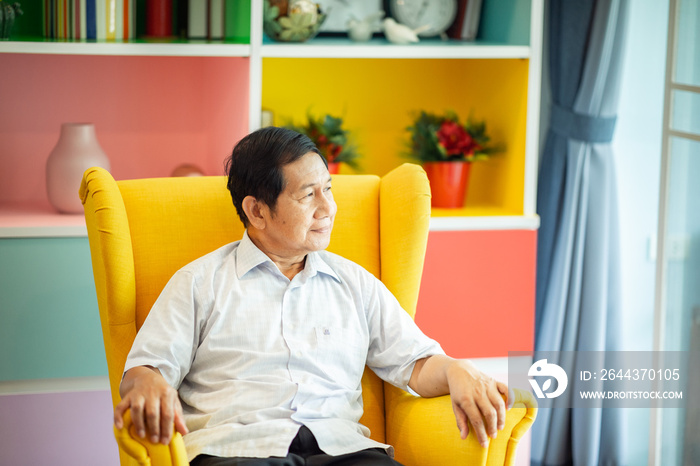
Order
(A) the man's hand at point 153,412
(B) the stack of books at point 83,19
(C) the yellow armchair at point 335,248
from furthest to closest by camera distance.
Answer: (B) the stack of books at point 83,19, (C) the yellow armchair at point 335,248, (A) the man's hand at point 153,412

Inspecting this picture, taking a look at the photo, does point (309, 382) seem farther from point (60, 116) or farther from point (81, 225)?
point (60, 116)

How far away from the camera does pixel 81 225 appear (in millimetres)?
2191

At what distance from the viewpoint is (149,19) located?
2414mm

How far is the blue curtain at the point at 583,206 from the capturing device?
244cm

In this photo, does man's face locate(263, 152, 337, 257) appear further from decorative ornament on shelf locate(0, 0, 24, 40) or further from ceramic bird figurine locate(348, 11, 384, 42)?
decorative ornament on shelf locate(0, 0, 24, 40)

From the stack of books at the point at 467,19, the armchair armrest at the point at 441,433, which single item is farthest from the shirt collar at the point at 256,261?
the stack of books at the point at 467,19

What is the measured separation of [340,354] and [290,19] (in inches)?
42.7

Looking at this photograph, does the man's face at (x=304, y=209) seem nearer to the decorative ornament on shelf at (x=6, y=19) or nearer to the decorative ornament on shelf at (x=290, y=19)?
the decorative ornament on shelf at (x=290, y=19)

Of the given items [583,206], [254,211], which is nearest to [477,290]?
[583,206]

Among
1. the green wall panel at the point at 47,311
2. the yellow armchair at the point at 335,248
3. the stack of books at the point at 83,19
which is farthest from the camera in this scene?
the stack of books at the point at 83,19

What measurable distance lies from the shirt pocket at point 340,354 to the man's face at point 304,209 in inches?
7.3

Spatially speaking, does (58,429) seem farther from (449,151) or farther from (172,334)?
(449,151)

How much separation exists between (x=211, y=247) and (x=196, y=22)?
83 cm

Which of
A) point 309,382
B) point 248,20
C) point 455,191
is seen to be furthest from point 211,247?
point 455,191
